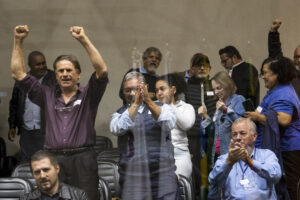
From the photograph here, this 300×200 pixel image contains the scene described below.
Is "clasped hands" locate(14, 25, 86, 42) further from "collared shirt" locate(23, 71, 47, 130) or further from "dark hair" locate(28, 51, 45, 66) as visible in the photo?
"collared shirt" locate(23, 71, 47, 130)

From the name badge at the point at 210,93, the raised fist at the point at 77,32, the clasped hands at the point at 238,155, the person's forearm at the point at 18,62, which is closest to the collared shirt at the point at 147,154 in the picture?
the name badge at the point at 210,93

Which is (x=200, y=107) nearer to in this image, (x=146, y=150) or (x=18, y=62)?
(x=146, y=150)

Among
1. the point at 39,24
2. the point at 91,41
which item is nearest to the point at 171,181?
the point at 91,41

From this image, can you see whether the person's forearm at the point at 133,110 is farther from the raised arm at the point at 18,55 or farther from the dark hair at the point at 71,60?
the raised arm at the point at 18,55

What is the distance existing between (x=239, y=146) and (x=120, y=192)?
720 mm

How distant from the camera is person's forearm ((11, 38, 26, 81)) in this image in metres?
Result: 2.60

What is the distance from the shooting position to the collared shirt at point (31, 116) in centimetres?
266

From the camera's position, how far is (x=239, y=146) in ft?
8.34

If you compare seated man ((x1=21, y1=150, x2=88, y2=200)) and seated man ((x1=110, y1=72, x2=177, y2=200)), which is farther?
seated man ((x1=110, y1=72, x2=177, y2=200))

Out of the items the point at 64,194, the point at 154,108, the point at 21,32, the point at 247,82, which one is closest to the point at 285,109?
the point at 247,82

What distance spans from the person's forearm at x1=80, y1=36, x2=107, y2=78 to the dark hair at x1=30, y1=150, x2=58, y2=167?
49cm

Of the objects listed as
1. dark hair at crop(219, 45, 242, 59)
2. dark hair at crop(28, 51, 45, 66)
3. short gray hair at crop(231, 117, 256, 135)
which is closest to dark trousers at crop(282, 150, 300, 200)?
short gray hair at crop(231, 117, 256, 135)

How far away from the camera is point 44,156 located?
2.57 m

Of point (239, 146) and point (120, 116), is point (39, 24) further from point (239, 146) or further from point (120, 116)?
point (239, 146)
